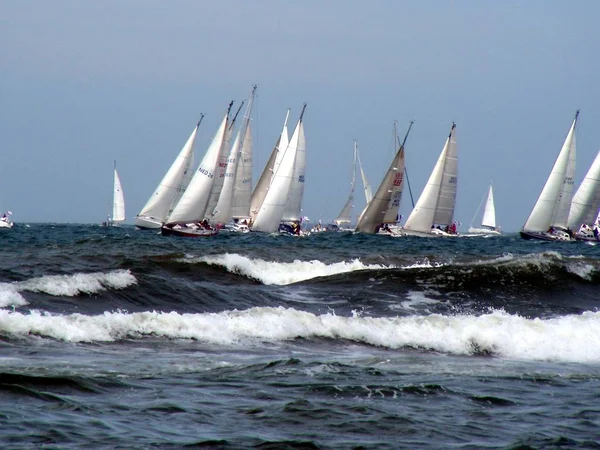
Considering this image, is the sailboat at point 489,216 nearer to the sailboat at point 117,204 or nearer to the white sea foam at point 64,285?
the sailboat at point 117,204

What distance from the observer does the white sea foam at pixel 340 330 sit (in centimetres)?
1332

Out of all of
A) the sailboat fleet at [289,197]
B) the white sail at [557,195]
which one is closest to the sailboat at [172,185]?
the sailboat fleet at [289,197]

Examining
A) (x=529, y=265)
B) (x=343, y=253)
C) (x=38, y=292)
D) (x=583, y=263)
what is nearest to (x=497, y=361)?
(x=38, y=292)

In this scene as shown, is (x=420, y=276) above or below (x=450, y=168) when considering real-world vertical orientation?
below

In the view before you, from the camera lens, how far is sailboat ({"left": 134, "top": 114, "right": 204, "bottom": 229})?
67312 mm

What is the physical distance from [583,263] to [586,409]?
2122 cm

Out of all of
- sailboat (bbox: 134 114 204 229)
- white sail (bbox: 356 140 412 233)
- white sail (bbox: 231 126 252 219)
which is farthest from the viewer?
white sail (bbox: 356 140 412 233)

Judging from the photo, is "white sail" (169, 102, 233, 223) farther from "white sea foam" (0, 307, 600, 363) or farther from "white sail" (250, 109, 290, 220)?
"white sea foam" (0, 307, 600, 363)

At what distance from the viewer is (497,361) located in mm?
13766

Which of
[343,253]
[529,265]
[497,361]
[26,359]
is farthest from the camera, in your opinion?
[343,253]

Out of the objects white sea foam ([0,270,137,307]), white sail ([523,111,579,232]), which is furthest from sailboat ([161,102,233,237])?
white sea foam ([0,270,137,307])

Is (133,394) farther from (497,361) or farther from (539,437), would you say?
(497,361)

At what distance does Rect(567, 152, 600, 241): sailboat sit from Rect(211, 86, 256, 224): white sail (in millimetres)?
25836

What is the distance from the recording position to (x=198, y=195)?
203ft
